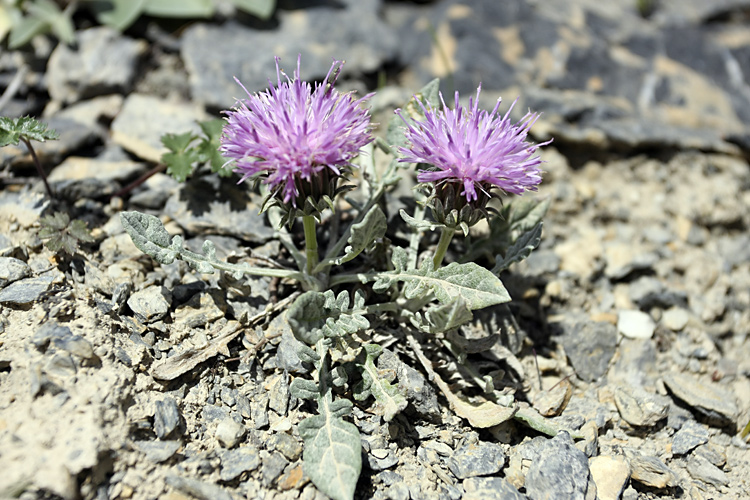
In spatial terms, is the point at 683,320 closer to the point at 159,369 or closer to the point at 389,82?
the point at 389,82

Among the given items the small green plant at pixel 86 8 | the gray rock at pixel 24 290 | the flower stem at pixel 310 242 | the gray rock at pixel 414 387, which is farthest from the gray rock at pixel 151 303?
the small green plant at pixel 86 8

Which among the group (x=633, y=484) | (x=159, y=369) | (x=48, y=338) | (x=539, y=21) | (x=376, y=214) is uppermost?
(x=539, y=21)

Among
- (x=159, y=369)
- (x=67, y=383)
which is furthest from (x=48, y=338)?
(x=159, y=369)

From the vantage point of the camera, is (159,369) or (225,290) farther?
(225,290)

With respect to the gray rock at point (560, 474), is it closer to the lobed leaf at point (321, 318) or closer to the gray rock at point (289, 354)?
the lobed leaf at point (321, 318)

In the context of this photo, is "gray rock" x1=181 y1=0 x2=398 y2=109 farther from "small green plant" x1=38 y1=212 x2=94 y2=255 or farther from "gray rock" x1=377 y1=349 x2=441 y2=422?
"gray rock" x1=377 y1=349 x2=441 y2=422

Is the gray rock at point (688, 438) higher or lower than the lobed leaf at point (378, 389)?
lower
